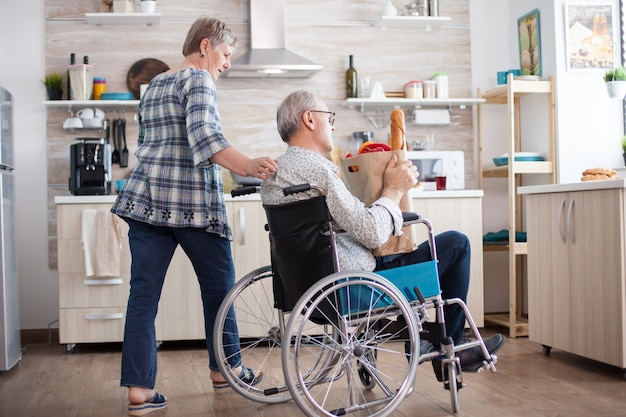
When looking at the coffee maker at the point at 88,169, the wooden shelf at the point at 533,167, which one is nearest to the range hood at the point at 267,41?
the coffee maker at the point at 88,169

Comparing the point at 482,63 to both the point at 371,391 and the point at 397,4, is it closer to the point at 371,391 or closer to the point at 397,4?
the point at 397,4

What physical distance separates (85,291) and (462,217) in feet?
6.91

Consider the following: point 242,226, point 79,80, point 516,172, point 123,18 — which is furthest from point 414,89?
point 79,80

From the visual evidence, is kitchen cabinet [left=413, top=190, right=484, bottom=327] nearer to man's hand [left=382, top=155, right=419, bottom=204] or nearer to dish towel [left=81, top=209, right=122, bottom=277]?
dish towel [left=81, top=209, right=122, bottom=277]

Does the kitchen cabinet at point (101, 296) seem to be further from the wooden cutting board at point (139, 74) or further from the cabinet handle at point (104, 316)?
the wooden cutting board at point (139, 74)

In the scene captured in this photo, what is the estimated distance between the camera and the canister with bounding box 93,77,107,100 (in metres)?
4.61

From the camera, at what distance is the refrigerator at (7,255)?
11.5 ft

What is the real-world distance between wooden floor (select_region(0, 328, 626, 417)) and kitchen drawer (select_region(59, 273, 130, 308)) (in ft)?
1.07

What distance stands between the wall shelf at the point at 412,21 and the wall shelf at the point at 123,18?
1.38m

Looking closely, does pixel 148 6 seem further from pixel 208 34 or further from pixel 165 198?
pixel 165 198

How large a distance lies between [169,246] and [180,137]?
39cm

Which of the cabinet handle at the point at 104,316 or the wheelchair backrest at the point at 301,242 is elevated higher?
the wheelchair backrest at the point at 301,242

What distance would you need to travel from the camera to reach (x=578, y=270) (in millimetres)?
3336

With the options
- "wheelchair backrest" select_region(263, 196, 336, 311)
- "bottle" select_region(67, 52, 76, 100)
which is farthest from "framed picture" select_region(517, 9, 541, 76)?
"wheelchair backrest" select_region(263, 196, 336, 311)
